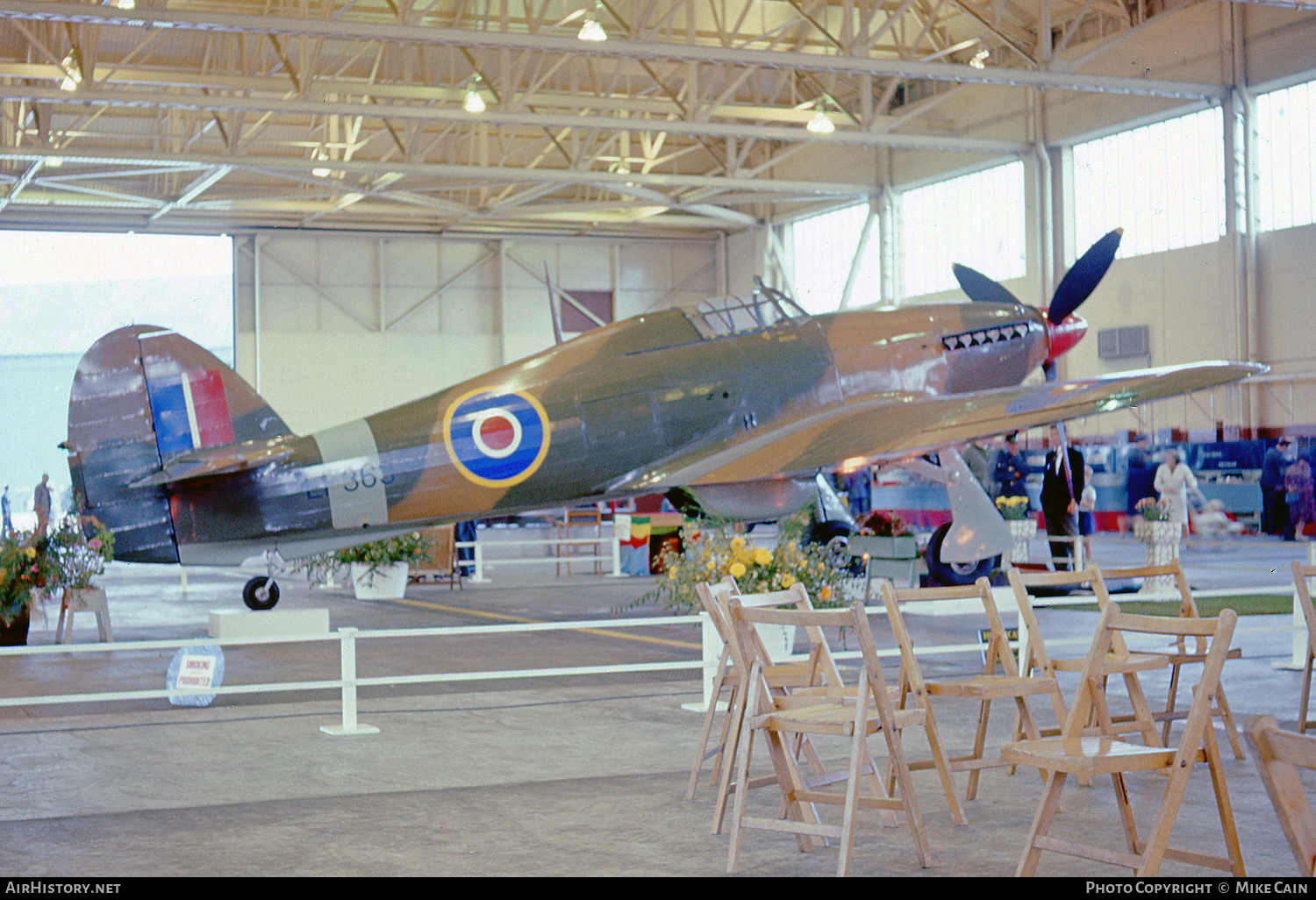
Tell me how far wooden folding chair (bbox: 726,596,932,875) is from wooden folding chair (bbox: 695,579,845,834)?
0.09 meters

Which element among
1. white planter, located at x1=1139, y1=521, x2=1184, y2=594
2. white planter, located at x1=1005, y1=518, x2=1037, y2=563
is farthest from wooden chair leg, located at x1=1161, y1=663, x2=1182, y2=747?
white planter, located at x1=1005, y1=518, x2=1037, y2=563

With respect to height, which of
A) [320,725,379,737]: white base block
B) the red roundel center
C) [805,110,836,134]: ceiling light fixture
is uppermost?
[805,110,836,134]: ceiling light fixture

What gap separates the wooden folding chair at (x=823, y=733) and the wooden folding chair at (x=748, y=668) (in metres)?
0.09

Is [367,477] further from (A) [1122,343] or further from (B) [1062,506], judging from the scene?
(A) [1122,343]

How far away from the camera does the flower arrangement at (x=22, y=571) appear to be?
10609 mm

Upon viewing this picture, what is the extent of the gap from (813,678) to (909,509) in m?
20.6

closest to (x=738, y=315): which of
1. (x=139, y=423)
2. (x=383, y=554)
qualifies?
(x=139, y=423)

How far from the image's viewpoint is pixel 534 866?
447cm

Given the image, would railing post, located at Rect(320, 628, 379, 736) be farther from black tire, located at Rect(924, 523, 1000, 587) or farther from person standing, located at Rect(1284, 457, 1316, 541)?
person standing, located at Rect(1284, 457, 1316, 541)

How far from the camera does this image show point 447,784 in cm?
597

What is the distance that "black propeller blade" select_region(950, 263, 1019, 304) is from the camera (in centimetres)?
1652

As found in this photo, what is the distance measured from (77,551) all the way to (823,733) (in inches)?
332

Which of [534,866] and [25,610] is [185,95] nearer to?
[25,610]

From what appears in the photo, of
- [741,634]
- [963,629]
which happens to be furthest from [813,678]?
[963,629]
